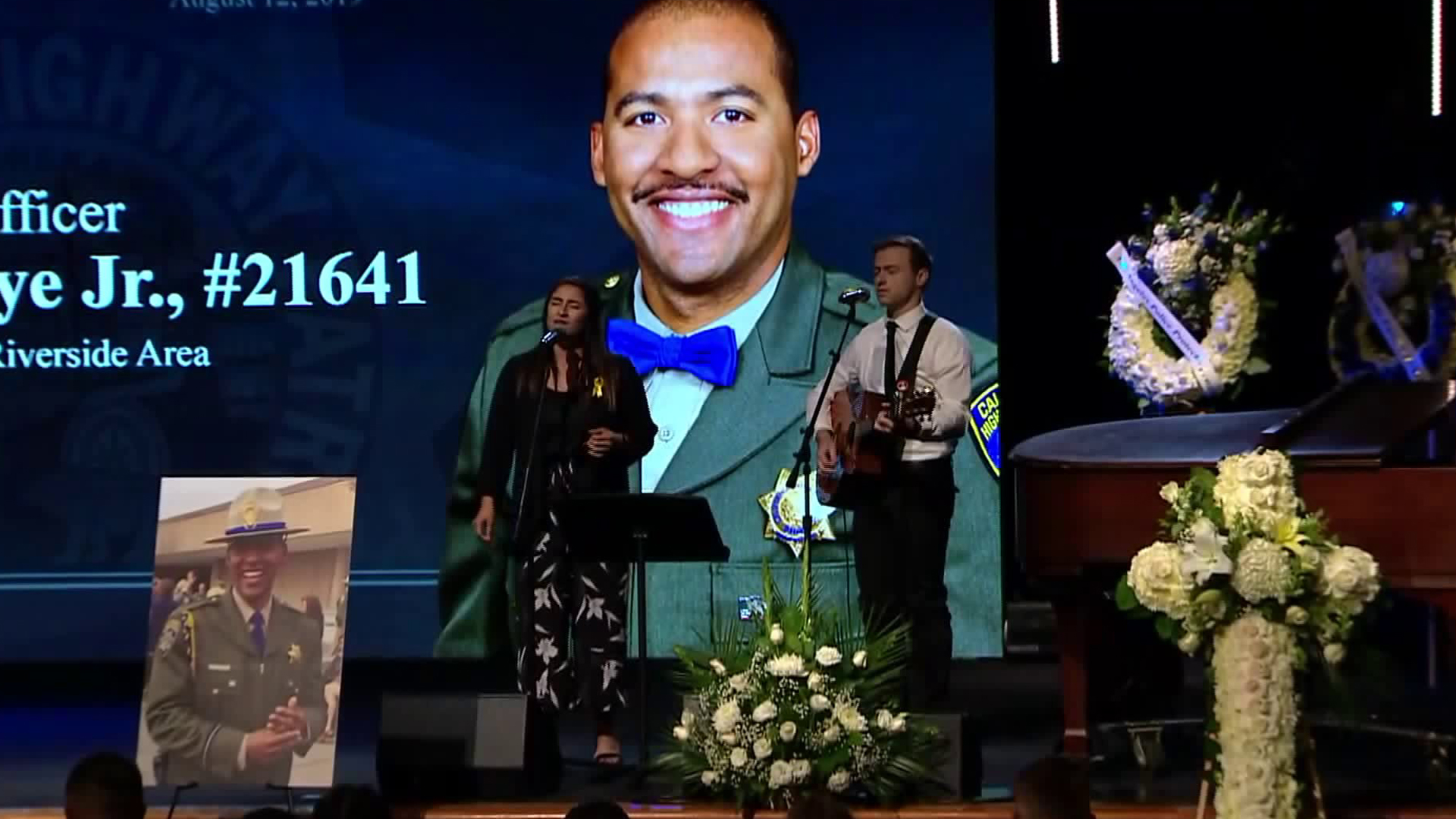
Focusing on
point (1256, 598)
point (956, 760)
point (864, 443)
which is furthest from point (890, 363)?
point (1256, 598)

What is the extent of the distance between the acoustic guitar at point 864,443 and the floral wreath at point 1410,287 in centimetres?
137

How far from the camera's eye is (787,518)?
7.34 meters

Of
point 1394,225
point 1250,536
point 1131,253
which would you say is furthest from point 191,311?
point 1250,536

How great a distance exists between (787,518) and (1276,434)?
104 inches

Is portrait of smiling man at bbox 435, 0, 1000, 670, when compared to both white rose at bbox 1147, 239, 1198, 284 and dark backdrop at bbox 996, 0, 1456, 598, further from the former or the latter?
white rose at bbox 1147, 239, 1198, 284

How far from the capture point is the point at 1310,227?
7.86 m

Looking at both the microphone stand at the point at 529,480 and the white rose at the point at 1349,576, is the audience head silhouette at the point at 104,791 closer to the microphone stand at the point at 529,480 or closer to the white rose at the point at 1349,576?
the white rose at the point at 1349,576

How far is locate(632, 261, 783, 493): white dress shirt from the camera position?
741 centimetres

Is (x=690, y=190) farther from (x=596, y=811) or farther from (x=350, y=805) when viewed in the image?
(x=596, y=811)

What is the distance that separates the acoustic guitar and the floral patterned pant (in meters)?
0.78

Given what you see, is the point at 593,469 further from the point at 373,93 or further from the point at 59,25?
the point at 59,25

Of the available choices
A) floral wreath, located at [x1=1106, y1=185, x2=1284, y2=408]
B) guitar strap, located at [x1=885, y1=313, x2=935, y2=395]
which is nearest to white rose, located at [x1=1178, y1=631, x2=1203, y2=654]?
floral wreath, located at [x1=1106, y1=185, x2=1284, y2=408]

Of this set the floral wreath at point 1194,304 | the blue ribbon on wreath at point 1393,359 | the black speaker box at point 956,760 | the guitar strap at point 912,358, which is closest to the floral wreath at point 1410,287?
the blue ribbon on wreath at point 1393,359

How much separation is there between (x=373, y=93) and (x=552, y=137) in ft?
2.39
